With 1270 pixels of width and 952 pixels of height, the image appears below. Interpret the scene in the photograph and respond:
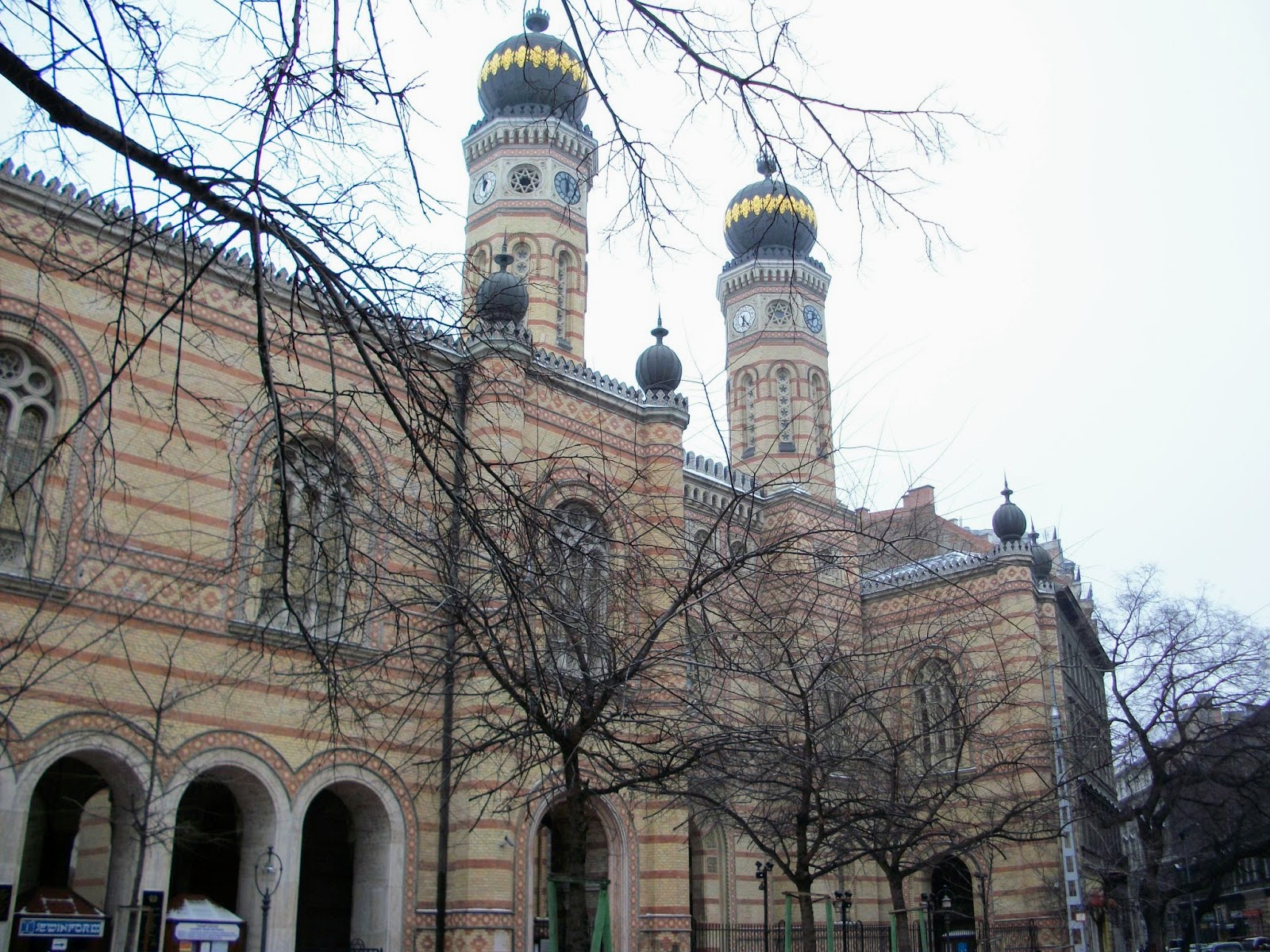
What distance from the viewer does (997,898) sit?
993 inches

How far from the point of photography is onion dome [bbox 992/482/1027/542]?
27.3 metres

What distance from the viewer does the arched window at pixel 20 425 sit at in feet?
45.3

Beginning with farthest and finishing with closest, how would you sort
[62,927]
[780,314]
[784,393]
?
[784,393] → [780,314] → [62,927]

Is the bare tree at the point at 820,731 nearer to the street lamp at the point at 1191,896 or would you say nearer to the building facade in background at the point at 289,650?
the building facade in background at the point at 289,650

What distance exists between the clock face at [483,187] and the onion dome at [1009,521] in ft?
43.2

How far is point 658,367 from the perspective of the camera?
848 inches

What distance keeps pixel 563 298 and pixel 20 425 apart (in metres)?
14.1

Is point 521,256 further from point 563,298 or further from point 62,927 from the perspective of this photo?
point 62,927

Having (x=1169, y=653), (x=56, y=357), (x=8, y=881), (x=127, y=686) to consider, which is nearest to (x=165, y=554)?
(x=127, y=686)

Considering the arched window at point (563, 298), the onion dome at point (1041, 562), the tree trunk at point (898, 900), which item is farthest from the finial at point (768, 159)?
the onion dome at point (1041, 562)

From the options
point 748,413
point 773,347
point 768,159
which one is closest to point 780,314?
point 773,347

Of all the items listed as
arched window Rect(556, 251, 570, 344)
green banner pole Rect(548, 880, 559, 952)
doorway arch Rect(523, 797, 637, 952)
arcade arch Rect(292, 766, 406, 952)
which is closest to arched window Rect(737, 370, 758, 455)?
arched window Rect(556, 251, 570, 344)

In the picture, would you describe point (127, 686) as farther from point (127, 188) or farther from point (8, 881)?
point (127, 188)

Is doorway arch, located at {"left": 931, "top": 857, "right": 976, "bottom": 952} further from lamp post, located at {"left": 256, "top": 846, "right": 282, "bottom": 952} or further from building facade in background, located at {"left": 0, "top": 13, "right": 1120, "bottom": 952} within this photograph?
lamp post, located at {"left": 256, "top": 846, "right": 282, "bottom": 952}
